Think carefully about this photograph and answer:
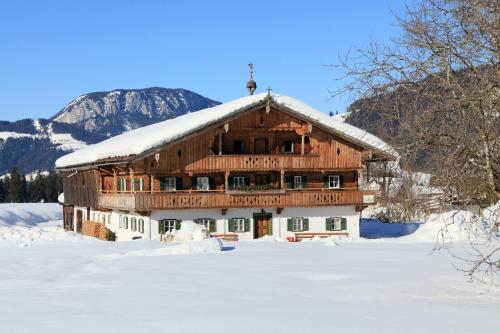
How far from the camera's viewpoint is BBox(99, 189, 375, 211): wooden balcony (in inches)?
1334

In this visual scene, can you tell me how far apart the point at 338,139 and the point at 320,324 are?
27.4 m

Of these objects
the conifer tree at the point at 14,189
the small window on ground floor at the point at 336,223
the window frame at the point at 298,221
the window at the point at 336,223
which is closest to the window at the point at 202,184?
the window frame at the point at 298,221

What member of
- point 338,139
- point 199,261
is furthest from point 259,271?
point 338,139

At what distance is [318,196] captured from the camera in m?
36.6

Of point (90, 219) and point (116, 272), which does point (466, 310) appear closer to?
point (116, 272)

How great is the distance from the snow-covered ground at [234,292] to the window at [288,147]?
1558 centimetres

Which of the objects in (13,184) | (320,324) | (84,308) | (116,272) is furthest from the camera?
(13,184)

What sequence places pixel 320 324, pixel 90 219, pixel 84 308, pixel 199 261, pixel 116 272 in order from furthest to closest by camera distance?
pixel 90 219 → pixel 199 261 → pixel 116 272 → pixel 84 308 → pixel 320 324

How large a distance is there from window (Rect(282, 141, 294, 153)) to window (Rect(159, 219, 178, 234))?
7.24 metres

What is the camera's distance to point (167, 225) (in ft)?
114

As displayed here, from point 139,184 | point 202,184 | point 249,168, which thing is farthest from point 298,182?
point 139,184

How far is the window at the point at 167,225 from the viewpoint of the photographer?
34.5 meters

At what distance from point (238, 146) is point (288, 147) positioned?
2768 mm

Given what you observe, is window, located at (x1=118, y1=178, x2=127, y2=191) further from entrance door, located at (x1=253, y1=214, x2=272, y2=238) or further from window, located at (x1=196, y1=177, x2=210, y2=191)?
entrance door, located at (x1=253, y1=214, x2=272, y2=238)
